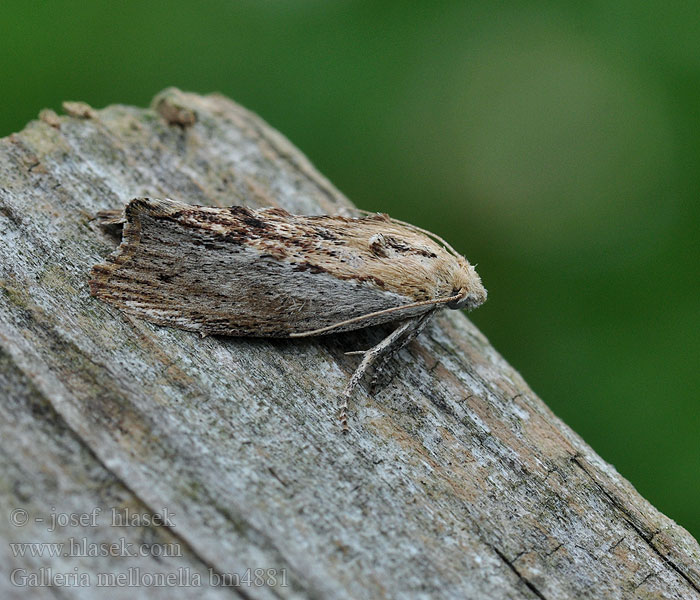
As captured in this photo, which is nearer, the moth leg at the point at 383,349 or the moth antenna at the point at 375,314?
the moth leg at the point at 383,349

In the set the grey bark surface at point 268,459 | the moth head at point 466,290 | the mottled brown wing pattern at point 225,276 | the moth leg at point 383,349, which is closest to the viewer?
the grey bark surface at point 268,459

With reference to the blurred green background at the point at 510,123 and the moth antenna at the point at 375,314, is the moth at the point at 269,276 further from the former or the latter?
the blurred green background at the point at 510,123

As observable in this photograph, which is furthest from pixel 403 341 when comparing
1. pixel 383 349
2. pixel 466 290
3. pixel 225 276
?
pixel 225 276

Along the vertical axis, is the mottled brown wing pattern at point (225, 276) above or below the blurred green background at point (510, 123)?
below

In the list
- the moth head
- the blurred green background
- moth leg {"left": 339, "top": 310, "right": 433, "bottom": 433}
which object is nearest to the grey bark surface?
moth leg {"left": 339, "top": 310, "right": 433, "bottom": 433}

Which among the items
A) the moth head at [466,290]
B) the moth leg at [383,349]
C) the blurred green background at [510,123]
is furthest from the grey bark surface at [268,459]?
the blurred green background at [510,123]

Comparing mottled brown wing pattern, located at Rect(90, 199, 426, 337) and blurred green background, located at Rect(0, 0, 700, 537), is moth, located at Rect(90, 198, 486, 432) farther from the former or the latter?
blurred green background, located at Rect(0, 0, 700, 537)

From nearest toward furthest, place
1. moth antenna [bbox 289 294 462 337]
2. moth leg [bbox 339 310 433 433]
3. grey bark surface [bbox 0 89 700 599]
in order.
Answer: grey bark surface [bbox 0 89 700 599]
moth leg [bbox 339 310 433 433]
moth antenna [bbox 289 294 462 337]
